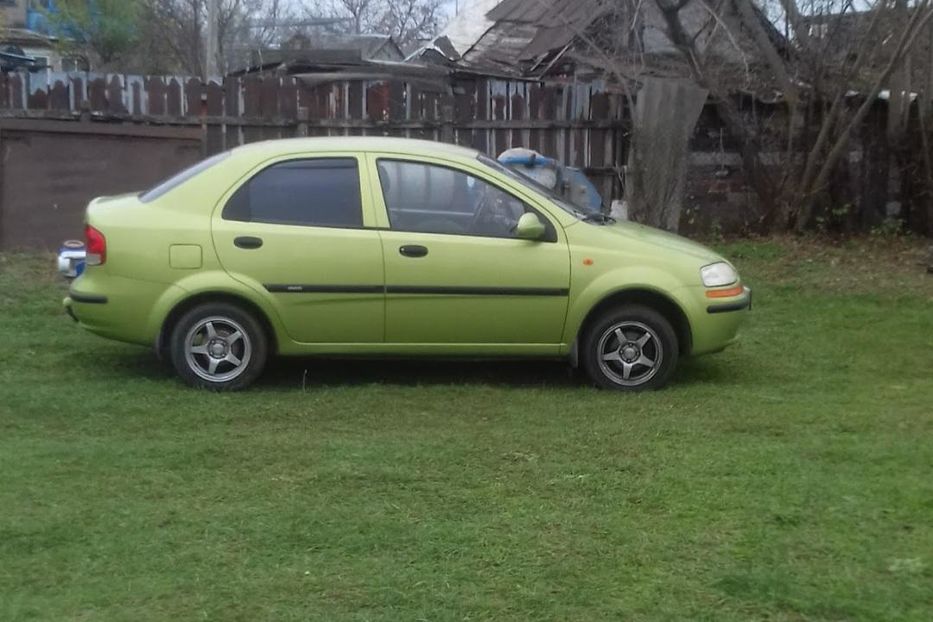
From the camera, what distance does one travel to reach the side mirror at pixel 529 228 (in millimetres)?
7398

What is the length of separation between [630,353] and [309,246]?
2.09m

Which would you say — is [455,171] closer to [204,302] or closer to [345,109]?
[204,302]

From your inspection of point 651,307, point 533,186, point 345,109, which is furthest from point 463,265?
point 345,109

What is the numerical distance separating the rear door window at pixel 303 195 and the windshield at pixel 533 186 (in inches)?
33.9

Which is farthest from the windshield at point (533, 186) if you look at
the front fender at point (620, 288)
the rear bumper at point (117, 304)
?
the rear bumper at point (117, 304)

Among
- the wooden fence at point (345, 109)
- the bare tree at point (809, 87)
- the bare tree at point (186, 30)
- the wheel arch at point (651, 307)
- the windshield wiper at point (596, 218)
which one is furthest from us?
the bare tree at point (186, 30)

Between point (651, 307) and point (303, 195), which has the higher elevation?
point (303, 195)

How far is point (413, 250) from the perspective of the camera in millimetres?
7434

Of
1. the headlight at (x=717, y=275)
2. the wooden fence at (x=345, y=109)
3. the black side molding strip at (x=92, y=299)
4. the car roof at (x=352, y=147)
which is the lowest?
the black side molding strip at (x=92, y=299)

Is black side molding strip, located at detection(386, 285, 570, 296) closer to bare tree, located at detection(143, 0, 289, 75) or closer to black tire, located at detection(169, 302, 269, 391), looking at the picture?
black tire, located at detection(169, 302, 269, 391)

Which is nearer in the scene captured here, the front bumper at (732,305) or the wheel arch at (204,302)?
the wheel arch at (204,302)

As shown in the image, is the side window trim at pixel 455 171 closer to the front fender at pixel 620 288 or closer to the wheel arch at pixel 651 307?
the front fender at pixel 620 288

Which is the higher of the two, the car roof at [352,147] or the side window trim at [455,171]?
the car roof at [352,147]

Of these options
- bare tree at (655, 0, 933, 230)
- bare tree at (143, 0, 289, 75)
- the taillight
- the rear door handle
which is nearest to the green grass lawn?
the taillight
